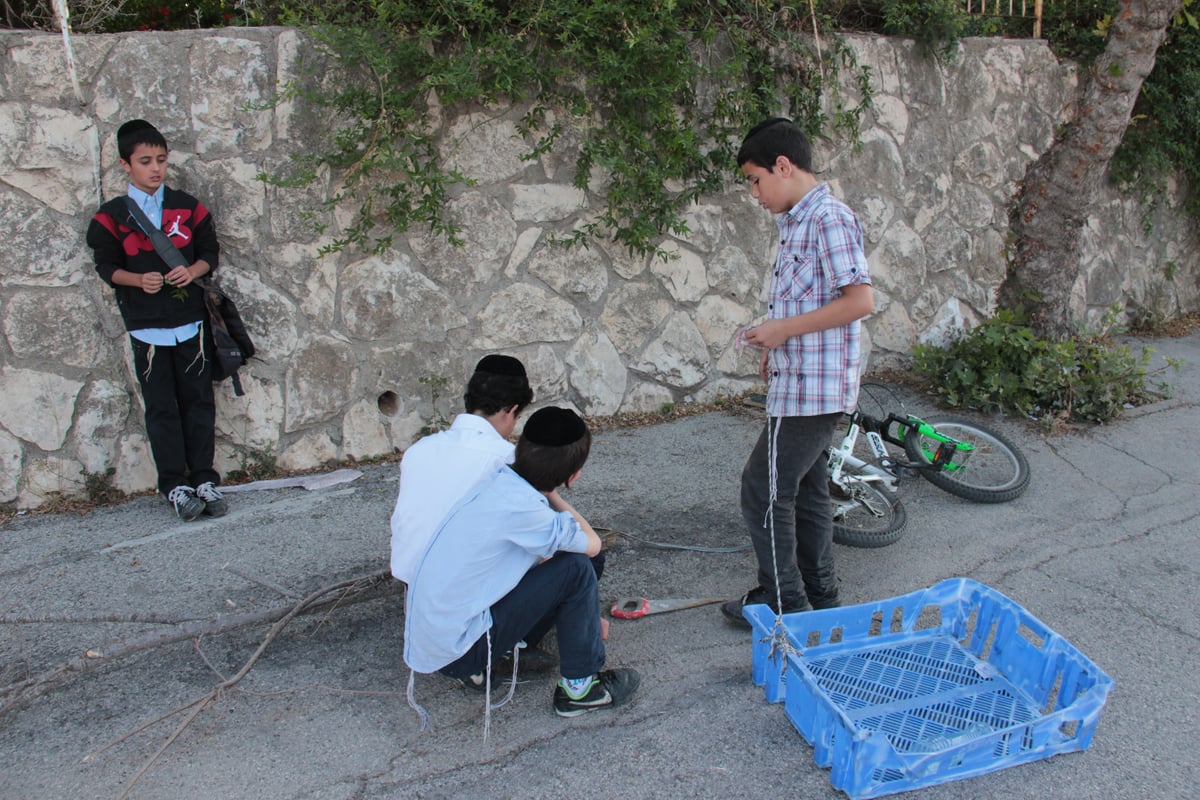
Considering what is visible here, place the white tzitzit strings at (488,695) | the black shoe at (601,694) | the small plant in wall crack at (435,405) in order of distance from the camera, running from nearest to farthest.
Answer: the white tzitzit strings at (488,695), the black shoe at (601,694), the small plant in wall crack at (435,405)

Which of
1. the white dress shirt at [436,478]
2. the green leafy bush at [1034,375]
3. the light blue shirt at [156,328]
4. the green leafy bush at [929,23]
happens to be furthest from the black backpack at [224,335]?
the green leafy bush at [929,23]

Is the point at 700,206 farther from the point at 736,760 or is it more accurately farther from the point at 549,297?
the point at 736,760

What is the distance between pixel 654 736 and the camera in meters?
2.57

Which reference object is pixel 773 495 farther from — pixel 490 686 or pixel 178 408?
pixel 178 408

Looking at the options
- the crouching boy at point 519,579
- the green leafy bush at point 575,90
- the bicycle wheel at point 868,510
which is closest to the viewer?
the crouching boy at point 519,579

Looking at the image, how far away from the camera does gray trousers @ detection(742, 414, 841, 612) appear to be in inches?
113

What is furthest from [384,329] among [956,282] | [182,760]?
[956,282]

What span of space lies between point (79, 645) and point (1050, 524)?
398 cm

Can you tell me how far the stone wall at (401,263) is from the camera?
3881mm

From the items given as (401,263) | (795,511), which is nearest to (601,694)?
(795,511)

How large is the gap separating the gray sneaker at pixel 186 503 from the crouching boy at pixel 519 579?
186cm

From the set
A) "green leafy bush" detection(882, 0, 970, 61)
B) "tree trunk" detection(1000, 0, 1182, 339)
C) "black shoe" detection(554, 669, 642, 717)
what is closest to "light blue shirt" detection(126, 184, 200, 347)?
"black shoe" detection(554, 669, 642, 717)

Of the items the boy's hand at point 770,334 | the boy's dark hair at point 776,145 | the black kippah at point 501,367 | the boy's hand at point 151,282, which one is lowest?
the black kippah at point 501,367

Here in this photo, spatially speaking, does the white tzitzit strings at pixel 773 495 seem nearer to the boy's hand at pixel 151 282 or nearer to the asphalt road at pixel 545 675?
the asphalt road at pixel 545 675
